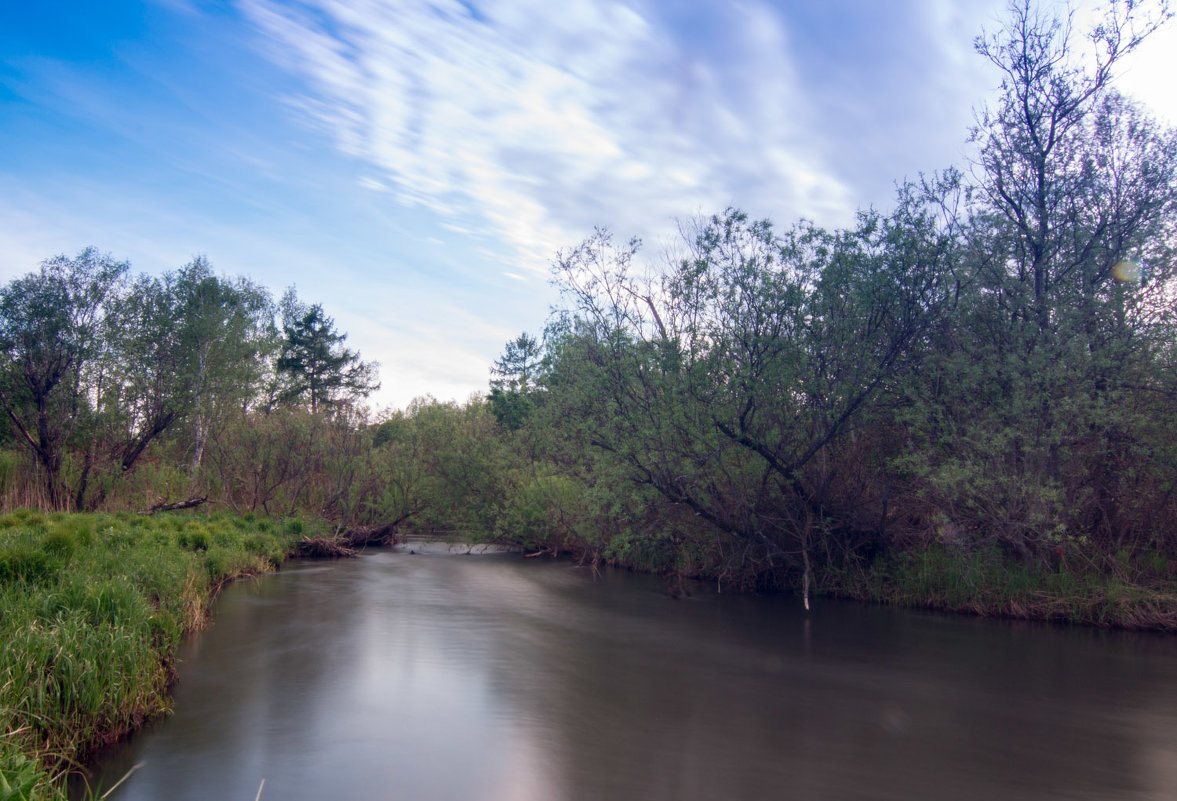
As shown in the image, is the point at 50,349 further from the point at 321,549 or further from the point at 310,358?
the point at 310,358

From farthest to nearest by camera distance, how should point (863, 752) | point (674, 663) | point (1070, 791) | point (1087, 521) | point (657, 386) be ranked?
point (657, 386) → point (1087, 521) → point (674, 663) → point (863, 752) → point (1070, 791)

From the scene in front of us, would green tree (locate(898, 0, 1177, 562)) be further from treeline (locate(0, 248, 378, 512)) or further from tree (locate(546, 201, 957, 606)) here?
treeline (locate(0, 248, 378, 512))

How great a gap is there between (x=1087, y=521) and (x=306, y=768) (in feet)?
53.1

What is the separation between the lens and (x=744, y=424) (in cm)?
1748

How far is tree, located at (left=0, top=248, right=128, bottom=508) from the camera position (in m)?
24.5

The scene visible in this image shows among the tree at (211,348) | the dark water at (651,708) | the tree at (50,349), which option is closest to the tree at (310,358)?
the tree at (211,348)

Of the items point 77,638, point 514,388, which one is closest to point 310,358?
point 514,388

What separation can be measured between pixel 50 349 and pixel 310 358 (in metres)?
22.6

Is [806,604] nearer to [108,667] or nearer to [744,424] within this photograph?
[744,424]

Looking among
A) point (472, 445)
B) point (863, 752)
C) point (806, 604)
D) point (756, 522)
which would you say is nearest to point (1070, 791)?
point (863, 752)

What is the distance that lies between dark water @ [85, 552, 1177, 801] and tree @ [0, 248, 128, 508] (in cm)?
1170

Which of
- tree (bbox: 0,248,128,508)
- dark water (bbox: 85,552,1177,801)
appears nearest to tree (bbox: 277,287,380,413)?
tree (bbox: 0,248,128,508)

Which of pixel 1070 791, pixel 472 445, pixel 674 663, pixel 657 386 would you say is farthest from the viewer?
pixel 472 445

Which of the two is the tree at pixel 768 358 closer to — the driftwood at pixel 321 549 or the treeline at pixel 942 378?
the treeline at pixel 942 378
